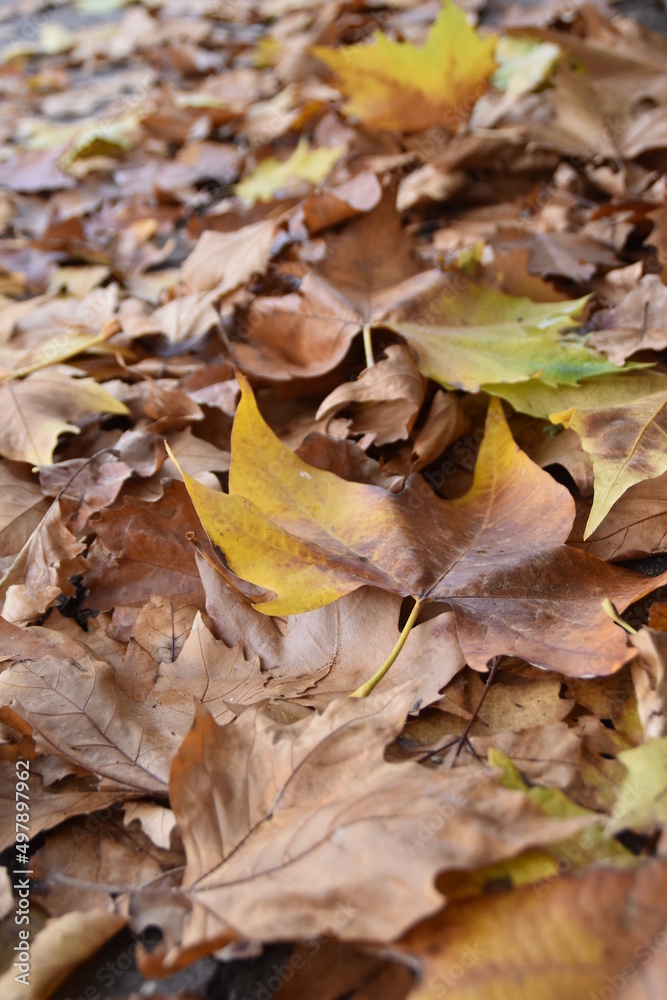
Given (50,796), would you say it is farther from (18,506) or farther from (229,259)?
(229,259)

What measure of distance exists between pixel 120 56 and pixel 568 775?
4313 mm

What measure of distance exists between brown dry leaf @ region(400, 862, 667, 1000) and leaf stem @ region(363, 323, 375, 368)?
827 millimetres

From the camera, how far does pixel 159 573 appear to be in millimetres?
1062

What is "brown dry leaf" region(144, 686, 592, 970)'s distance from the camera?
1.87 feet

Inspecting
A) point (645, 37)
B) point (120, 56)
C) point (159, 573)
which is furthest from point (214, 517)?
point (120, 56)

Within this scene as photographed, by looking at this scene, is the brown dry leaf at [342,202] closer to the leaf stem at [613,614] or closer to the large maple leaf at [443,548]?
the large maple leaf at [443,548]

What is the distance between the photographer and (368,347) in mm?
1214

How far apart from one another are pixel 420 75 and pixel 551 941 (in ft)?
6.27

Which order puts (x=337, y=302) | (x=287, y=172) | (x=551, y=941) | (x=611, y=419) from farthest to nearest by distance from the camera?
(x=287, y=172), (x=337, y=302), (x=611, y=419), (x=551, y=941)

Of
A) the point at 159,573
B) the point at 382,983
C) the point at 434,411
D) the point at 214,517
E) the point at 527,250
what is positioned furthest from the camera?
the point at 527,250

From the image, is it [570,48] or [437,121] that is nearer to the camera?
[570,48]

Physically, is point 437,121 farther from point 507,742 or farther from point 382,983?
point 382,983

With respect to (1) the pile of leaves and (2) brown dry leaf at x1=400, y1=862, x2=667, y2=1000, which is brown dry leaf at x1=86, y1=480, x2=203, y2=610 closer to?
(1) the pile of leaves

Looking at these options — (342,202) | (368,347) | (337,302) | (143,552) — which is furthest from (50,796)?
(342,202)
